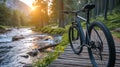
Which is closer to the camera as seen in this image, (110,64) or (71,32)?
(110,64)

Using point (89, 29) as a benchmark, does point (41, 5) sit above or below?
above

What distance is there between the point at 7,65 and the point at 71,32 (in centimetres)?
347

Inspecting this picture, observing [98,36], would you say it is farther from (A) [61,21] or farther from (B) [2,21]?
(B) [2,21]

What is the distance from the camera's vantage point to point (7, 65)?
7.15 meters

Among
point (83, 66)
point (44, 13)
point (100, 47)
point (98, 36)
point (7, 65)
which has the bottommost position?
point (7, 65)

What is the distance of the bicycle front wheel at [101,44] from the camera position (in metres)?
2.52

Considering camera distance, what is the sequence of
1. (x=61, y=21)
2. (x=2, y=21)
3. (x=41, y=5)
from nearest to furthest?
(x=61, y=21) → (x=41, y=5) → (x=2, y=21)

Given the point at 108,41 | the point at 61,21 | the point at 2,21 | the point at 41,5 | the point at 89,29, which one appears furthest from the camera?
the point at 2,21

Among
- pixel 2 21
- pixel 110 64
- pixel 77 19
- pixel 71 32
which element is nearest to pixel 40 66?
pixel 71 32

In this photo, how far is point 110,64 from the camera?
2.63 meters

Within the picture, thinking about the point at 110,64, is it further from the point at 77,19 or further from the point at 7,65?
the point at 7,65

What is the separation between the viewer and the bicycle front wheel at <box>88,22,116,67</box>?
8.25 ft

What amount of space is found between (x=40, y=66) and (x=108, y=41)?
119 inches

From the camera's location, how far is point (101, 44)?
9.52 ft
